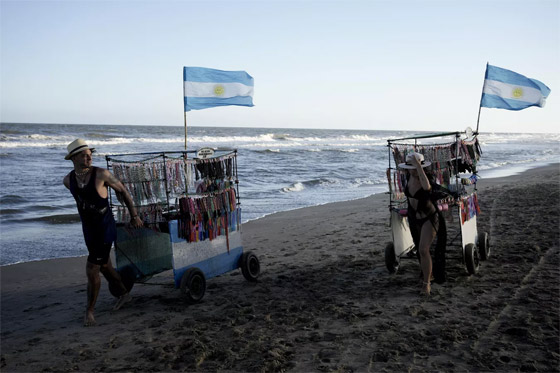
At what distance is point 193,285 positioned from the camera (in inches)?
214

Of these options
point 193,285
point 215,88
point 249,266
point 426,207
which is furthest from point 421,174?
point 215,88

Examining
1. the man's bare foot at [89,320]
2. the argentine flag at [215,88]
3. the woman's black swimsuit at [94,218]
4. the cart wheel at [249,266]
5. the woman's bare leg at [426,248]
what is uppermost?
the argentine flag at [215,88]

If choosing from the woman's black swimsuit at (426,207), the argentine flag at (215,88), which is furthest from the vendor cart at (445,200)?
the argentine flag at (215,88)

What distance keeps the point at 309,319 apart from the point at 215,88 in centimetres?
368

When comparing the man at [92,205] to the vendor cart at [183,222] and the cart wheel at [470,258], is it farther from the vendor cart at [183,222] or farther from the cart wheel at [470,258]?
the cart wheel at [470,258]

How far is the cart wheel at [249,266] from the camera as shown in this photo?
6.20 m

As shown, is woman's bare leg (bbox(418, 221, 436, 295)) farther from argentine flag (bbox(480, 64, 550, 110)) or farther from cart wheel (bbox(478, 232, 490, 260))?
argentine flag (bbox(480, 64, 550, 110))

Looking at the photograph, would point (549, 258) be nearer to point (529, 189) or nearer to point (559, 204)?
point (559, 204)

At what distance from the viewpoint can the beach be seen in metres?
4.00

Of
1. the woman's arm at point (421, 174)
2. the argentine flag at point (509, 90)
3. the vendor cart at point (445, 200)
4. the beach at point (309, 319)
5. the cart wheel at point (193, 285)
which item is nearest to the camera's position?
the beach at point (309, 319)

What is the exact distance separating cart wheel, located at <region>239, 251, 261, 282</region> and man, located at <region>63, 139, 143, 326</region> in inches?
69.2

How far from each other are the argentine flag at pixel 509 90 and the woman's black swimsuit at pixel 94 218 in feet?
18.7

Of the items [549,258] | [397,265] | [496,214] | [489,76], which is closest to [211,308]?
[397,265]

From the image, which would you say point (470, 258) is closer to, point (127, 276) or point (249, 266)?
point (249, 266)
